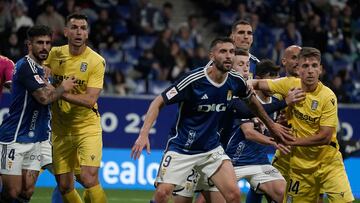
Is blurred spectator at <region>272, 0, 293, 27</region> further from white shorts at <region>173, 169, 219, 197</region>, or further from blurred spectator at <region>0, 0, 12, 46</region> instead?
white shorts at <region>173, 169, 219, 197</region>

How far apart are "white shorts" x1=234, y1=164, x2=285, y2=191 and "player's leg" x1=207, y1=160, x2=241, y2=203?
1180 mm

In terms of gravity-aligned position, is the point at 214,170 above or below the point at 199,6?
below

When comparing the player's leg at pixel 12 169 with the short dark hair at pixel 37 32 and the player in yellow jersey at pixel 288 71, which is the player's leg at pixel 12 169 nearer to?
the short dark hair at pixel 37 32

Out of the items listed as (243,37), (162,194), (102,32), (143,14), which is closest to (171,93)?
(162,194)

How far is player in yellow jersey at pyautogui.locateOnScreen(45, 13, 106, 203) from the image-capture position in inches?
412

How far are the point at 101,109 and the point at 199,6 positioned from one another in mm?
6037

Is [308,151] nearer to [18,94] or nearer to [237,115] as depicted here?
[237,115]

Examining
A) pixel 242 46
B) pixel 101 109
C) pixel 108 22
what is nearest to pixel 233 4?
pixel 108 22

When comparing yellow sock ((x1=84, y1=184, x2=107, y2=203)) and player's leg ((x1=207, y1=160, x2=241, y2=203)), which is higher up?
player's leg ((x1=207, y1=160, x2=241, y2=203))

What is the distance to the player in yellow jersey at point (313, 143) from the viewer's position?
31.1 ft

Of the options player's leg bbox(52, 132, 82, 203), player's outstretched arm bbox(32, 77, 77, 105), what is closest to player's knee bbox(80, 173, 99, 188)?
player's leg bbox(52, 132, 82, 203)

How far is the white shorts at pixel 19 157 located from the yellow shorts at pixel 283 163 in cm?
265

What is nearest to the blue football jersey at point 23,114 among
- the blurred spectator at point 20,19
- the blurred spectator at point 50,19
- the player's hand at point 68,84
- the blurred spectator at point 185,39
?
the player's hand at point 68,84

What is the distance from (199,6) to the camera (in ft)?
70.3
